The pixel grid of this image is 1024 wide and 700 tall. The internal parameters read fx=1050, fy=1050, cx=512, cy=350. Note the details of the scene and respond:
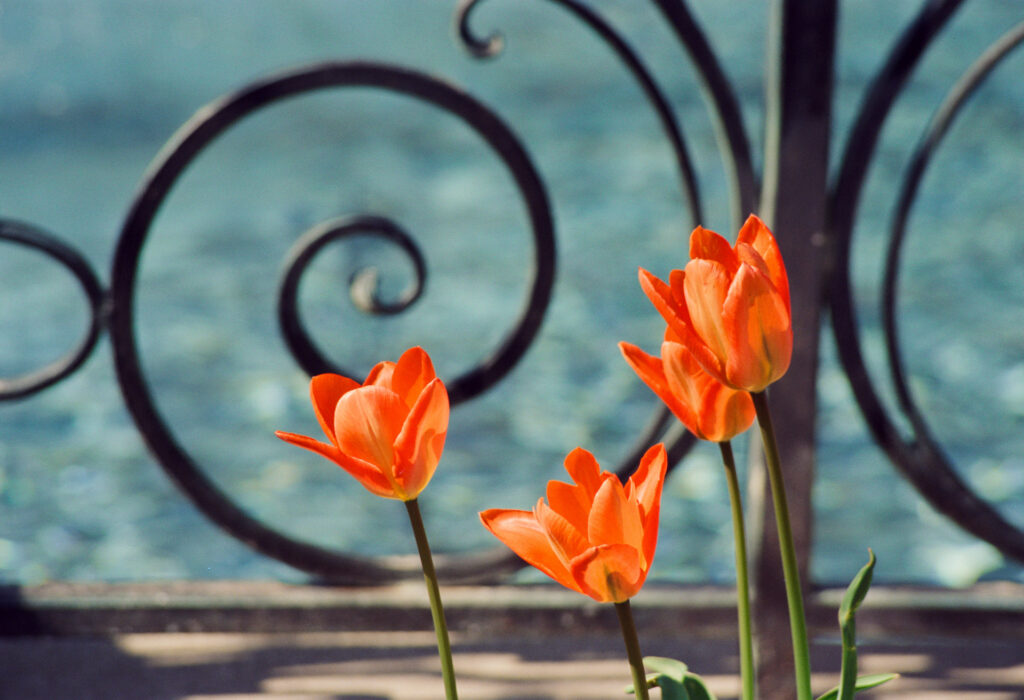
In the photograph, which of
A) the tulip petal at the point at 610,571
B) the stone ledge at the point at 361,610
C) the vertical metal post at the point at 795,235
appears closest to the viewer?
the tulip petal at the point at 610,571

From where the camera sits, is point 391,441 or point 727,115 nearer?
point 391,441

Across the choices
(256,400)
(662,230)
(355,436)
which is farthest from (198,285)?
(355,436)

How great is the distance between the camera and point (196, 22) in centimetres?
558

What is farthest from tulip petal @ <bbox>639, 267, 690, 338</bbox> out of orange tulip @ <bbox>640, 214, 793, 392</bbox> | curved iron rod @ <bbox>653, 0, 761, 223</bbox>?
curved iron rod @ <bbox>653, 0, 761, 223</bbox>

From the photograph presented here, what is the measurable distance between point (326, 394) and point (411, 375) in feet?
0.09

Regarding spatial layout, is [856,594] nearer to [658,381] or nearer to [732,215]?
[658,381]

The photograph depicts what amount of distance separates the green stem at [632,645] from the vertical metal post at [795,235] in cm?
33

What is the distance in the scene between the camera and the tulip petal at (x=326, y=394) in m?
0.33

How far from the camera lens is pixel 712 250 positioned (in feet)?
1.04

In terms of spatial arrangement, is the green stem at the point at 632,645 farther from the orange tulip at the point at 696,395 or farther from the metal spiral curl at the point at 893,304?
the metal spiral curl at the point at 893,304

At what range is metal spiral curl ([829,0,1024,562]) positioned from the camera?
0.58 m

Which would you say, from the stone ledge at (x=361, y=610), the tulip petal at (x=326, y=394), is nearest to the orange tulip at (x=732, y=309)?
the tulip petal at (x=326, y=394)

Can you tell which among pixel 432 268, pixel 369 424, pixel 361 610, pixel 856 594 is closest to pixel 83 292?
pixel 361 610

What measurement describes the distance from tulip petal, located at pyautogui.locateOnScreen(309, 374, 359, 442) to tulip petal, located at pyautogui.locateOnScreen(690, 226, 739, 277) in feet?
0.38
